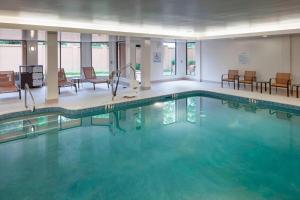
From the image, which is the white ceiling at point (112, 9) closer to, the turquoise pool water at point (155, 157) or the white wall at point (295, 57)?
the white wall at point (295, 57)

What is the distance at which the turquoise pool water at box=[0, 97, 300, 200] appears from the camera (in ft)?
11.4

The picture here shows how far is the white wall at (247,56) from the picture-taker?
10.5 m

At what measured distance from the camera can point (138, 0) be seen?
4.95 meters

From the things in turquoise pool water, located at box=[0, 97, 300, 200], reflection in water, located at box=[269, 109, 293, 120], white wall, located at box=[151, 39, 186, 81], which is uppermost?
white wall, located at box=[151, 39, 186, 81]

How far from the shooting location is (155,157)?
4.60 metres

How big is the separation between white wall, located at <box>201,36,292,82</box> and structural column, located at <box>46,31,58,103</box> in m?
8.35

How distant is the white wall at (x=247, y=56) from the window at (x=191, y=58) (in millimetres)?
1137

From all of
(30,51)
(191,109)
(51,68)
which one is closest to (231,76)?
(191,109)

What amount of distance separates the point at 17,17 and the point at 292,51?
9.73 meters

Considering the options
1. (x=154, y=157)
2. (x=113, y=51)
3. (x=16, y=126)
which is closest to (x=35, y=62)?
(x=113, y=51)

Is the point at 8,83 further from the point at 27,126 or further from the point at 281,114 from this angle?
the point at 281,114

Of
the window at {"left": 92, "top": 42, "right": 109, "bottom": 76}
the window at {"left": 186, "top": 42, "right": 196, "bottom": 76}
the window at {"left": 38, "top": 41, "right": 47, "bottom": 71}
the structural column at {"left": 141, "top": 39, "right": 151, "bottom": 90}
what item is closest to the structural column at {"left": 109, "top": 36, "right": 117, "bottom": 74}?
the window at {"left": 92, "top": 42, "right": 109, "bottom": 76}

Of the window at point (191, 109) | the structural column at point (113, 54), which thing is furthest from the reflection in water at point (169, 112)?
the structural column at point (113, 54)

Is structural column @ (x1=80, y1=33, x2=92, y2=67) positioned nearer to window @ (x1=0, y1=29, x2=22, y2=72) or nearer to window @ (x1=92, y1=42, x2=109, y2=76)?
window @ (x1=92, y1=42, x2=109, y2=76)
